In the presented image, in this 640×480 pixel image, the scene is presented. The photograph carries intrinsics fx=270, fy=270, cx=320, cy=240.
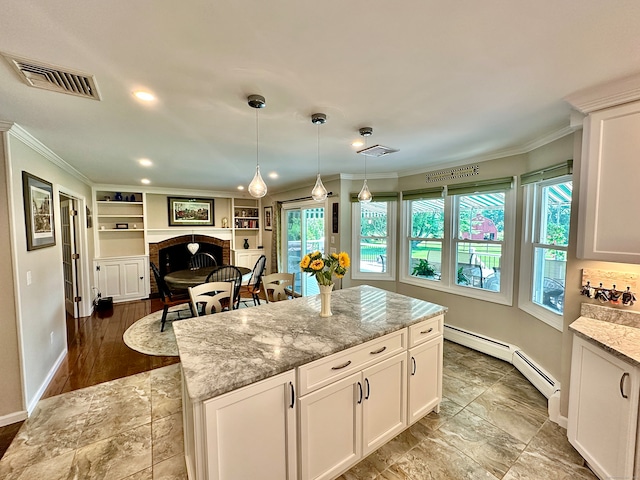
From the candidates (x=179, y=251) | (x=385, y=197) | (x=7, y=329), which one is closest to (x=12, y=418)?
(x=7, y=329)

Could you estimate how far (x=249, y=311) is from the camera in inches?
85.8

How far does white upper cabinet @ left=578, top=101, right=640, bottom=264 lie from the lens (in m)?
1.60

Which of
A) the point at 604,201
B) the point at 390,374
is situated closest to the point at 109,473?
the point at 390,374

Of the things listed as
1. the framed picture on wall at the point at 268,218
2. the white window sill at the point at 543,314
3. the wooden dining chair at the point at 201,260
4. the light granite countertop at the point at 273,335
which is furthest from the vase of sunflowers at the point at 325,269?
the framed picture on wall at the point at 268,218

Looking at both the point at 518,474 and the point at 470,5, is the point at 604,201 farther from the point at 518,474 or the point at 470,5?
the point at 518,474

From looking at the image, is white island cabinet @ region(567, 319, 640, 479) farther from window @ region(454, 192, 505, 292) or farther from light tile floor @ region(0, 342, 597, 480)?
window @ region(454, 192, 505, 292)

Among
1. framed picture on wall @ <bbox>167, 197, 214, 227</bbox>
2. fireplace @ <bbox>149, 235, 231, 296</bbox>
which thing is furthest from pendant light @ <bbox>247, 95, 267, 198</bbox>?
fireplace @ <bbox>149, 235, 231, 296</bbox>

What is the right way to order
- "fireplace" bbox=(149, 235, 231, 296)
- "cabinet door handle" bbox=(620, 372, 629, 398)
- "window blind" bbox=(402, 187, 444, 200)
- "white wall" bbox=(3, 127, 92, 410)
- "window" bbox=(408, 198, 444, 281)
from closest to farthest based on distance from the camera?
"cabinet door handle" bbox=(620, 372, 629, 398) < "white wall" bbox=(3, 127, 92, 410) < "window blind" bbox=(402, 187, 444, 200) < "window" bbox=(408, 198, 444, 281) < "fireplace" bbox=(149, 235, 231, 296)

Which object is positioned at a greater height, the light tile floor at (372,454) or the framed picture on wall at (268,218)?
the framed picture on wall at (268,218)

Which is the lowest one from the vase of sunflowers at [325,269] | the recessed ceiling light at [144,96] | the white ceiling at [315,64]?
the vase of sunflowers at [325,269]

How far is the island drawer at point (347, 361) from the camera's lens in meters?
1.45

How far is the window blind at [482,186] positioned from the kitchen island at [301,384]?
1764 millimetres

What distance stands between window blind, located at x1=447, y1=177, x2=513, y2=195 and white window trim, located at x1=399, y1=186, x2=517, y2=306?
85 millimetres

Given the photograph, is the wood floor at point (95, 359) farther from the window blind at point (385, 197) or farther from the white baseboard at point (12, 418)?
the window blind at point (385, 197)
